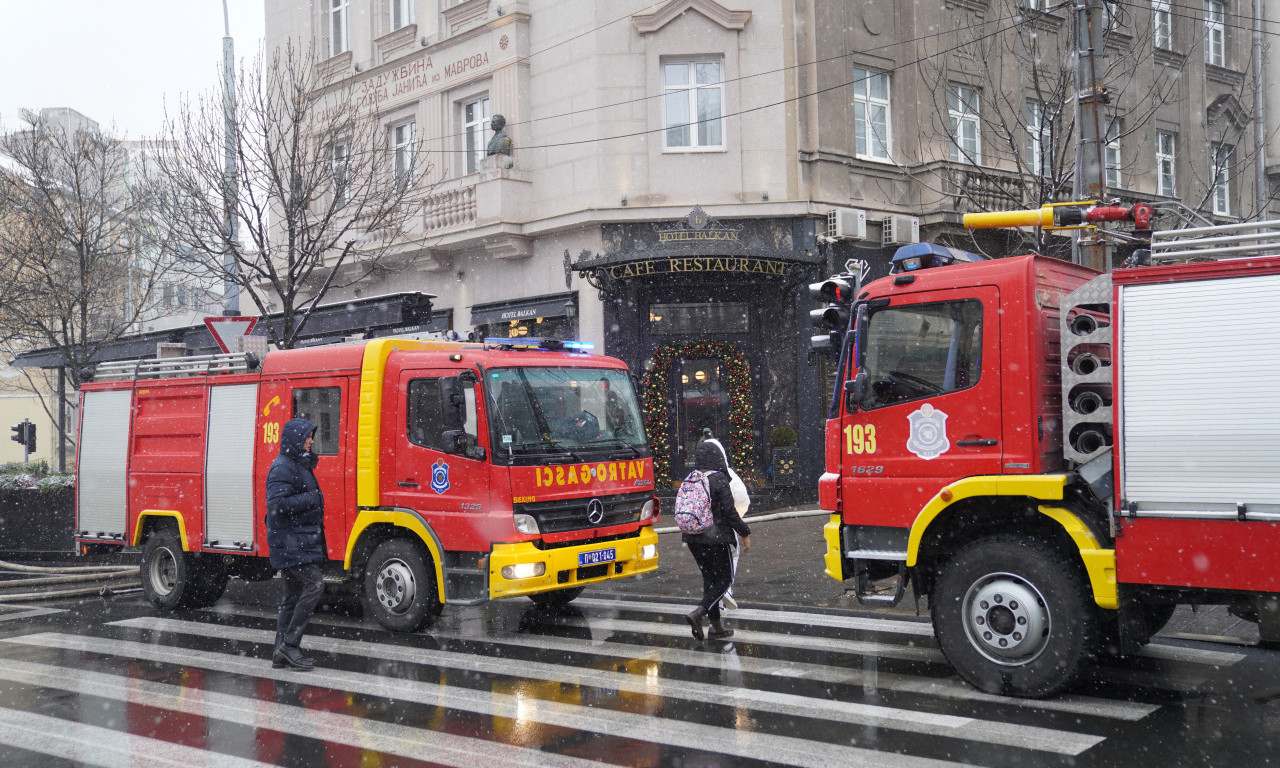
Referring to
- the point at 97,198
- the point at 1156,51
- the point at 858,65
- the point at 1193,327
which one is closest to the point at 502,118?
the point at 858,65

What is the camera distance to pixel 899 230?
66.7ft

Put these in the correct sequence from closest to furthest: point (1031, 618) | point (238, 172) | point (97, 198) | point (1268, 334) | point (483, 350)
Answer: point (1268, 334)
point (1031, 618)
point (483, 350)
point (238, 172)
point (97, 198)

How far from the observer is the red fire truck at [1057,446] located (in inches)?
235

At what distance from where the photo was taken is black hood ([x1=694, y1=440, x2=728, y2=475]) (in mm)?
9250

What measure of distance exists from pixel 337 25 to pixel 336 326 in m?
7.54

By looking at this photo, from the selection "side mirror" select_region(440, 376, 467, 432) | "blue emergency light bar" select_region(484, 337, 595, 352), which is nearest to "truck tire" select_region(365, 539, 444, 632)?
"side mirror" select_region(440, 376, 467, 432)

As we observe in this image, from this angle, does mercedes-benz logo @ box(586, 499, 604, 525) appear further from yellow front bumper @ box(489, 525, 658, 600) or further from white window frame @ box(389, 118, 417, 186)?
white window frame @ box(389, 118, 417, 186)

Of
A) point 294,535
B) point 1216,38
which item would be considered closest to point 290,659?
point 294,535

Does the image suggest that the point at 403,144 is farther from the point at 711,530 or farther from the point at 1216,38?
the point at 1216,38

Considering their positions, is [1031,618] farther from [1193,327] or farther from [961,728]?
[1193,327]

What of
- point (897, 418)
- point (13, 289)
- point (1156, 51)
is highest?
point (1156, 51)

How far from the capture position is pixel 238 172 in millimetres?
17281

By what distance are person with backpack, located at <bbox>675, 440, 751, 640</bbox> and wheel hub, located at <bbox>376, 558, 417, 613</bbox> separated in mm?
2507

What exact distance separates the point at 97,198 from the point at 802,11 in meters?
15.0
